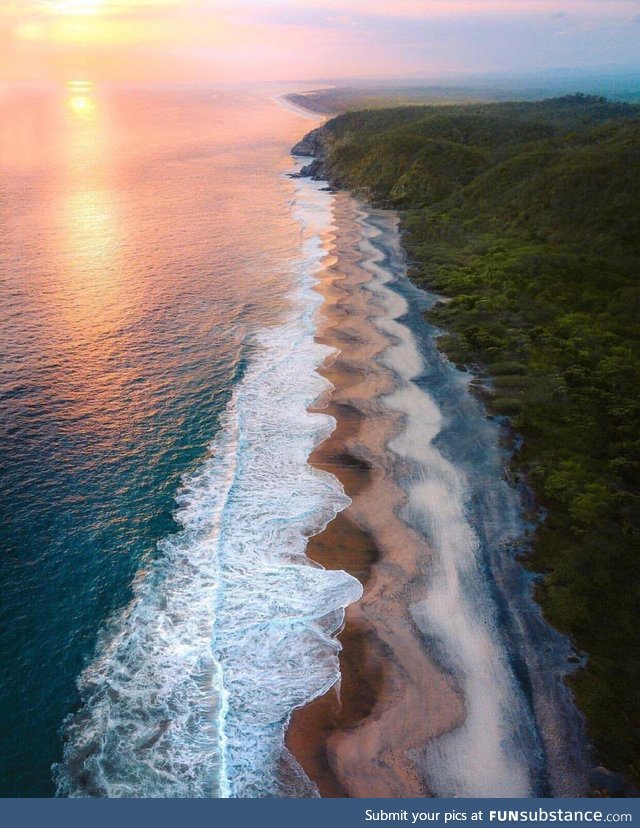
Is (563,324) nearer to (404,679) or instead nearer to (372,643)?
(372,643)

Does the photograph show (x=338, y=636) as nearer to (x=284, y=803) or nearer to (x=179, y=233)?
(x=284, y=803)

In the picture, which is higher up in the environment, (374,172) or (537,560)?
(374,172)

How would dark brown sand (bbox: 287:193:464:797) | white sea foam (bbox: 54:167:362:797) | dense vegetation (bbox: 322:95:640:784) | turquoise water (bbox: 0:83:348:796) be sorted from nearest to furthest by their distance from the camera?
white sea foam (bbox: 54:167:362:797) < dark brown sand (bbox: 287:193:464:797) < turquoise water (bbox: 0:83:348:796) < dense vegetation (bbox: 322:95:640:784)

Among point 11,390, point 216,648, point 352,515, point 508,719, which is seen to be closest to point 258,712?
point 216,648

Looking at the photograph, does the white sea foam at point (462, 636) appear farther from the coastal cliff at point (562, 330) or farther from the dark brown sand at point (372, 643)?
the coastal cliff at point (562, 330)

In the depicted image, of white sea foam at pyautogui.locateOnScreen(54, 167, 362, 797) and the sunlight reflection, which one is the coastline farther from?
the sunlight reflection

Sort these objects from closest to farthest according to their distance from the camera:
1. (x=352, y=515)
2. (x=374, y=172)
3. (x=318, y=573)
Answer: (x=318, y=573) → (x=352, y=515) → (x=374, y=172)

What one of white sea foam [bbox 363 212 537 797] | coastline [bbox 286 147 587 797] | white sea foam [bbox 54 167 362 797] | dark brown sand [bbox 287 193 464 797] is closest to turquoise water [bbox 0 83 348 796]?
white sea foam [bbox 54 167 362 797]
